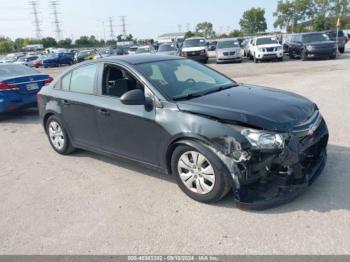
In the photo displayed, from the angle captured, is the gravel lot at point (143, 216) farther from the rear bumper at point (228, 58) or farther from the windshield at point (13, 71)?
the rear bumper at point (228, 58)

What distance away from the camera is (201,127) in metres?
3.92

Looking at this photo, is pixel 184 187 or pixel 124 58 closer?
pixel 184 187

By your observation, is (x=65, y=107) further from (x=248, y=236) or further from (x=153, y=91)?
(x=248, y=236)

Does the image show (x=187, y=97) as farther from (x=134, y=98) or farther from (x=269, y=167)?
(x=269, y=167)

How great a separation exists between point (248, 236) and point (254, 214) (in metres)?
0.41

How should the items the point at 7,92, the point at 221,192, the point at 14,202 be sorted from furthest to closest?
the point at 7,92
the point at 14,202
the point at 221,192

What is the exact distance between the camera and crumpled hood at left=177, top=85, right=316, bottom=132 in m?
3.77

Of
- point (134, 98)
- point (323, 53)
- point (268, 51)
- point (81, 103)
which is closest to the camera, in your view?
point (134, 98)

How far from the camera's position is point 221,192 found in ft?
12.8

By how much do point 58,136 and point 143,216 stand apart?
2.88 m

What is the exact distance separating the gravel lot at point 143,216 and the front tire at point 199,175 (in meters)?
0.13

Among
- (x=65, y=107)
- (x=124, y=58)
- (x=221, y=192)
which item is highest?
(x=124, y=58)

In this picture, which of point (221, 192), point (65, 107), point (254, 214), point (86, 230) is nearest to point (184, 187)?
point (221, 192)

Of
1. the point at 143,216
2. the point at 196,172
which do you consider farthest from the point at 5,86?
the point at 196,172
